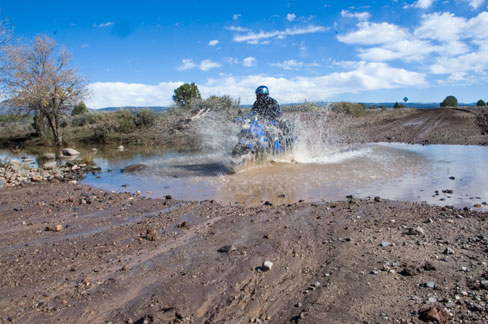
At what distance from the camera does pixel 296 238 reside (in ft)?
17.0

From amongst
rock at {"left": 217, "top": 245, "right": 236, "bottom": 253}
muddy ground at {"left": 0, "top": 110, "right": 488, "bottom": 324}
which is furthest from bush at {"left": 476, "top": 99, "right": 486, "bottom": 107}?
rock at {"left": 217, "top": 245, "right": 236, "bottom": 253}

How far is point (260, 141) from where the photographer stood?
468 inches

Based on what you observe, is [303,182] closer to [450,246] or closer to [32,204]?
[450,246]

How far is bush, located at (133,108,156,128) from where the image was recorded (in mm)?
27906

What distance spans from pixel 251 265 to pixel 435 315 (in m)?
2.05

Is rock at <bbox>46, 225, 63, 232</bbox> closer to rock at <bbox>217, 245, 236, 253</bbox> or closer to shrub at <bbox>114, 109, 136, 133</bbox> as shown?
rock at <bbox>217, 245, 236, 253</bbox>

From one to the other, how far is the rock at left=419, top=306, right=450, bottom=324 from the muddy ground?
0.05 feet

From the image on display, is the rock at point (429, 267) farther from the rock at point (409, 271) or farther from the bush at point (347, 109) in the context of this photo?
the bush at point (347, 109)

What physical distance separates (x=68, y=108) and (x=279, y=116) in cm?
1971

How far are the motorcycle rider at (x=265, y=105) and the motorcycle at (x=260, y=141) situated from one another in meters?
0.51

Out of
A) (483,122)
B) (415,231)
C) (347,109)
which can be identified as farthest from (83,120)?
(415,231)

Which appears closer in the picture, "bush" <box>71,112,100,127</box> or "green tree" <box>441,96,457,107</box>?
"bush" <box>71,112,100,127</box>

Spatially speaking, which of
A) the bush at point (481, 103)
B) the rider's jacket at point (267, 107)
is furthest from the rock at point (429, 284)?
the bush at point (481, 103)

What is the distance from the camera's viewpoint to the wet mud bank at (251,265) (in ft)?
11.2
